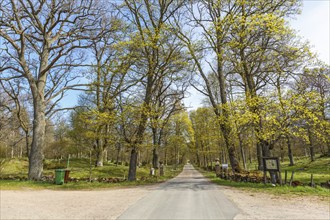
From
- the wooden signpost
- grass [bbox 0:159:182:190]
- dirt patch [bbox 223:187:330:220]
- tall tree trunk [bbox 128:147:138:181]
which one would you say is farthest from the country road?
tall tree trunk [bbox 128:147:138:181]

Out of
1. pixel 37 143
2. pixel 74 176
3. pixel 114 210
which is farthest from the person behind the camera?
pixel 74 176

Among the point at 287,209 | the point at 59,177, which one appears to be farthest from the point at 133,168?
the point at 287,209

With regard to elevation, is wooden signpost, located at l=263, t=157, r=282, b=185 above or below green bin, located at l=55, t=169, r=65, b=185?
above

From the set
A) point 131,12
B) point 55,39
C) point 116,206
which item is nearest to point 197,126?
point 131,12

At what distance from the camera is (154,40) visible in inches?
664

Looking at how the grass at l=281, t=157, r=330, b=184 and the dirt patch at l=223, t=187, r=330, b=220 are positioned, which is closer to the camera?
the dirt patch at l=223, t=187, r=330, b=220

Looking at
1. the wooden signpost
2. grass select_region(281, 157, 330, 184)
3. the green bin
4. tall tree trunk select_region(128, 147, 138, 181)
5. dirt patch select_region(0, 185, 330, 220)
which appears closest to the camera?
dirt patch select_region(0, 185, 330, 220)

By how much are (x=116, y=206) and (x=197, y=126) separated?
34.1 meters

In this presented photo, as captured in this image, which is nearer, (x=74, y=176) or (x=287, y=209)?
(x=287, y=209)

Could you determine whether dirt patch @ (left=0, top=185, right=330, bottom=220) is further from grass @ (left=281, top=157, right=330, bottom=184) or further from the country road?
grass @ (left=281, top=157, right=330, bottom=184)

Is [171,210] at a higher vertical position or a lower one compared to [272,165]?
lower

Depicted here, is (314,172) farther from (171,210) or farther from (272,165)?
(171,210)

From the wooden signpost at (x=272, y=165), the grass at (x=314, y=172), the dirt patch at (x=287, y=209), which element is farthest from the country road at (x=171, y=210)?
the grass at (x=314, y=172)

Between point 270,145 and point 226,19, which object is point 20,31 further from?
point 270,145
